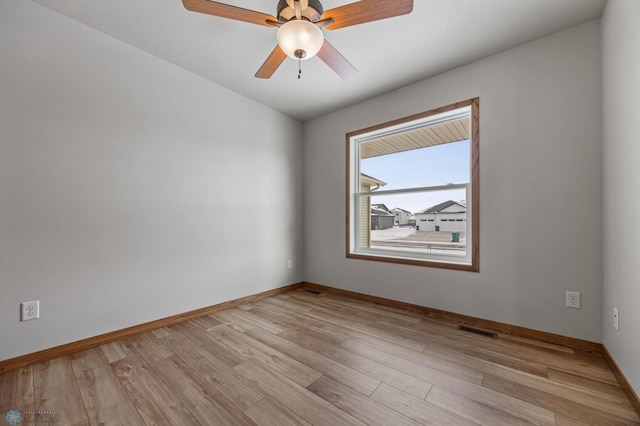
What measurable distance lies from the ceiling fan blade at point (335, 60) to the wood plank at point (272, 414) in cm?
219

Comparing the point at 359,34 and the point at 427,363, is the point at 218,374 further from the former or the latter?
the point at 359,34

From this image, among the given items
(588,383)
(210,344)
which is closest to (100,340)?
(210,344)

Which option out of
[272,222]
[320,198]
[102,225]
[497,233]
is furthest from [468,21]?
[102,225]

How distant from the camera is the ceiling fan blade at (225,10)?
4.61 ft

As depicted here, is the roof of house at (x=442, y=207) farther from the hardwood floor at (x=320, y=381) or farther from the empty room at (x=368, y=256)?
the hardwood floor at (x=320, y=381)

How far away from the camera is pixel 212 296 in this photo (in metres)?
2.77

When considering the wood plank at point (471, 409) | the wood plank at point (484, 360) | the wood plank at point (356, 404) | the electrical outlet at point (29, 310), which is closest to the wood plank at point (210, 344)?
the wood plank at point (356, 404)

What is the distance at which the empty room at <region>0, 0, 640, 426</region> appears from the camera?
4.76ft

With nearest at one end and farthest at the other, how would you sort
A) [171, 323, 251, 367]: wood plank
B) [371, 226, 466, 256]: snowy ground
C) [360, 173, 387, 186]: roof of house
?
[171, 323, 251, 367]: wood plank < [371, 226, 466, 256]: snowy ground < [360, 173, 387, 186]: roof of house

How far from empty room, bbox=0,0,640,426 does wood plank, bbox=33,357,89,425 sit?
1 centimetres

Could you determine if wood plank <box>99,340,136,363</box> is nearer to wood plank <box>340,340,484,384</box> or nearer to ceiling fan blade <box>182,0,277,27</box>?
wood plank <box>340,340,484,384</box>

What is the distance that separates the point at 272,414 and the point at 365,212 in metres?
2.52

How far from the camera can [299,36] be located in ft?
4.97

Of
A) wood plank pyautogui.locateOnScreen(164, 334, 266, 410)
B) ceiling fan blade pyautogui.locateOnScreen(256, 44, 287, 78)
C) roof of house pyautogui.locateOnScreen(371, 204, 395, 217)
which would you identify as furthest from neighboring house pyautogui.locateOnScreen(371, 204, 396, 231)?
wood plank pyautogui.locateOnScreen(164, 334, 266, 410)
